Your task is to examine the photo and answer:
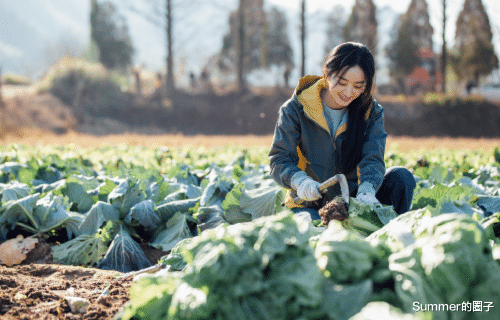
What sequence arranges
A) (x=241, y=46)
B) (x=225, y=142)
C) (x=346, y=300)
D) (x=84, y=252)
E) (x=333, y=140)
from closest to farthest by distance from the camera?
(x=346, y=300) < (x=333, y=140) < (x=84, y=252) < (x=225, y=142) < (x=241, y=46)

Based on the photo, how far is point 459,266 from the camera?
1.27 m

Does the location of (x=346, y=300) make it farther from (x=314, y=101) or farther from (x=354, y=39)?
(x=354, y=39)

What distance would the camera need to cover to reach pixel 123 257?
Result: 2863 millimetres

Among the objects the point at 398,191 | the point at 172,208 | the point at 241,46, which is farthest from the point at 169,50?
the point at 398,191

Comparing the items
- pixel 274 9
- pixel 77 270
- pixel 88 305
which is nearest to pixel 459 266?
pixel 88 305

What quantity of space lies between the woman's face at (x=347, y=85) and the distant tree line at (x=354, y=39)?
2153cm

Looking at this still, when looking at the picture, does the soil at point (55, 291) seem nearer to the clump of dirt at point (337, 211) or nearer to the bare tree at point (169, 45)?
the clump of dirt at point (337, 211)

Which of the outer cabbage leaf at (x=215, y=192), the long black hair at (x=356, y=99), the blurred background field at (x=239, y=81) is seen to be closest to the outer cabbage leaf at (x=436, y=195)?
the long black hair at (x=356, y=99)

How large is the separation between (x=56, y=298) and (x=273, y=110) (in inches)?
917

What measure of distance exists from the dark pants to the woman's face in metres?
0.68

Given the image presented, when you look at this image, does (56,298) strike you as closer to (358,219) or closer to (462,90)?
(358,219)

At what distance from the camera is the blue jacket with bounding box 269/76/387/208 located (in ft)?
8.65

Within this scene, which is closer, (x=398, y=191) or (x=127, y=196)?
(x=398, y=191)

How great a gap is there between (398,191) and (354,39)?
2837cm
